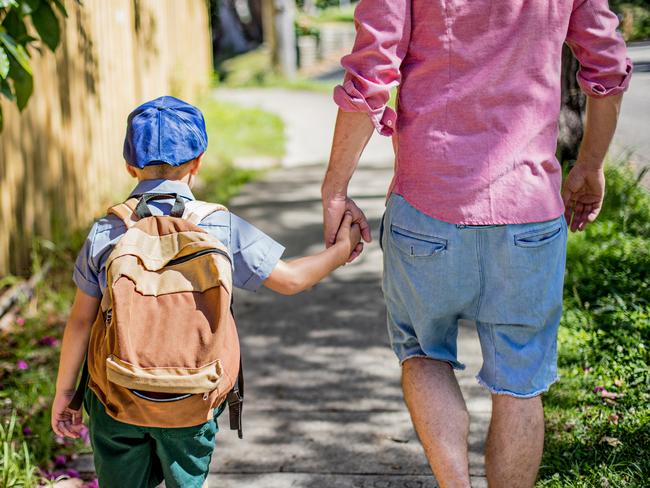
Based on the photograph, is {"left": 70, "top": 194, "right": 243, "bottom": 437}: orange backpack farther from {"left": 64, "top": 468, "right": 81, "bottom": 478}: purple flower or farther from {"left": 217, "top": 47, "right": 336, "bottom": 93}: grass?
{"left": 217, "top": 47, "right": 336, "bottom": 93}: grass

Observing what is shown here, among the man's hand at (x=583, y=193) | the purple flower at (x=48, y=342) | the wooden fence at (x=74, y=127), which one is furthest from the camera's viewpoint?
the wooden fence at (x=74, y=127)

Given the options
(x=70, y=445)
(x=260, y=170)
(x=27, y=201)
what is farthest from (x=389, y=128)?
(x=260, y=170)

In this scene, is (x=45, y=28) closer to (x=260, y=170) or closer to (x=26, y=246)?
(x=26, y=246)

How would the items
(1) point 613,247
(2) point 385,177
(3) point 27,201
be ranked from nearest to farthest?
(1) point 613,247
(3) point 27,201
(2) point 385,177

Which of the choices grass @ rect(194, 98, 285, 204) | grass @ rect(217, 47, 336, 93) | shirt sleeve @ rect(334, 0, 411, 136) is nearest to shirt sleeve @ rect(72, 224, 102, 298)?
shirt sleeve @ rect(334, 0, 411, 136)

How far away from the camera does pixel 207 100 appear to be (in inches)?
544

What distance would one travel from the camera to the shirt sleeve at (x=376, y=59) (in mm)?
2455

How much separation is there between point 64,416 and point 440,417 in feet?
3.48

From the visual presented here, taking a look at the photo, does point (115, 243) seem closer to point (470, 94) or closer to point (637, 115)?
point (470, 94)

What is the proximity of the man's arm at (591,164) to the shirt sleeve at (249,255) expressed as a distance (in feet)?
3.48

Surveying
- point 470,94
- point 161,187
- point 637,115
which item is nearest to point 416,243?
point 470,94

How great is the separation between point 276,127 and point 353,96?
10.2m

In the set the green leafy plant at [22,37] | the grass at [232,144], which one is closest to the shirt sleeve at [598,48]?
the green leafy plant at [22,37]

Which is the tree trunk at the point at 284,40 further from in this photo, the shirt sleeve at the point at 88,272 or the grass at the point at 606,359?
the shirt sleeve at the point at 88,272
